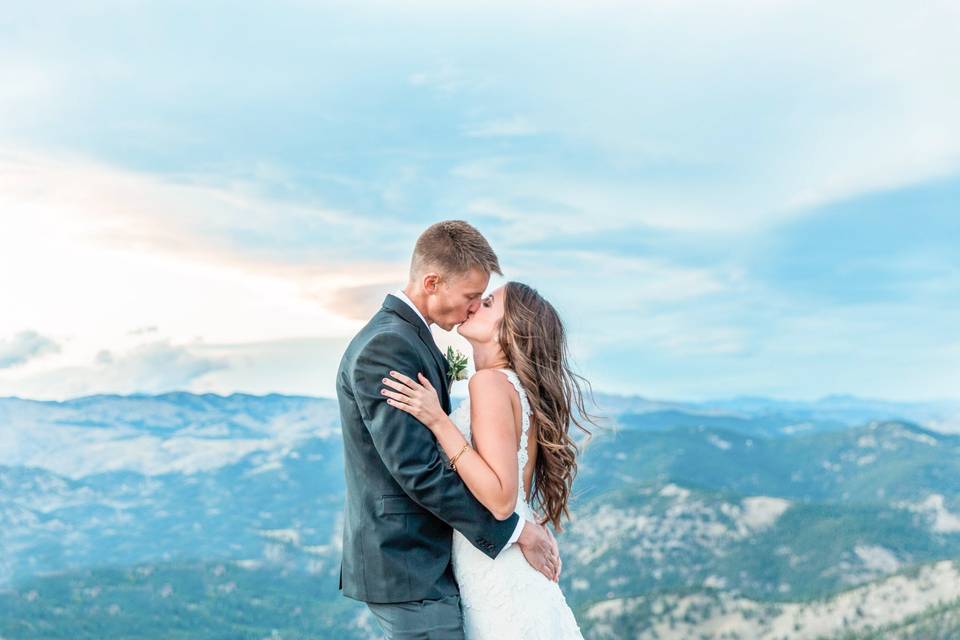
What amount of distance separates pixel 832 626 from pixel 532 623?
141970 millimetres

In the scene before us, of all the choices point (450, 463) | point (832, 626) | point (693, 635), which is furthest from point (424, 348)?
point (693, 635)

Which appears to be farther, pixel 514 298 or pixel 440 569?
pixel 514 298

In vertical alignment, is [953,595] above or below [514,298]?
below

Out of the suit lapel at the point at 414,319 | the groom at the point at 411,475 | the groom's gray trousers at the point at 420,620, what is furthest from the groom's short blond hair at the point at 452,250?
the groom's gray trousers at the point at 420,620

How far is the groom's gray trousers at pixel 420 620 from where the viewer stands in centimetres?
715

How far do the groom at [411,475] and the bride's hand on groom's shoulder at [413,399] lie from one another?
59 mm

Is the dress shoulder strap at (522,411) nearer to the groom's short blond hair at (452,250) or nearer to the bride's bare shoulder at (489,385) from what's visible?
the bride's bare shoulder at (489,385)

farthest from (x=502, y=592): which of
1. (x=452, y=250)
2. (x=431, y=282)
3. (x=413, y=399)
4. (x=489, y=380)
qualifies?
(x=452, y=250)

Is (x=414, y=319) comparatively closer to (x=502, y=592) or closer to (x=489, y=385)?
(x=489, y=385)

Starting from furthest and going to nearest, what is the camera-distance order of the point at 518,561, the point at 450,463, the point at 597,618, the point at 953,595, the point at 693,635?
the point at 597,618 < the point at 693,635 < the point at 953,595 < the point at 518,561 < the point at 450,463

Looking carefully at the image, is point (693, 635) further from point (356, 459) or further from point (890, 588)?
point (356, 459)

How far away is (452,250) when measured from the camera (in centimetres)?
723

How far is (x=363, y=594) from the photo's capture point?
7168 millimetres

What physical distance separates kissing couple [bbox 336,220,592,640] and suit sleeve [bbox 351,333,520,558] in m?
0.01
